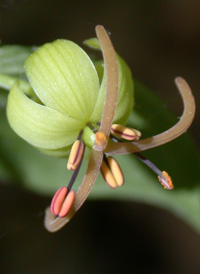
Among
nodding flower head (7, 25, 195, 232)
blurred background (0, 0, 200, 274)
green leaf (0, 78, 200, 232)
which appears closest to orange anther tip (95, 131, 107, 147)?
nodding flower head (7, 25, 195, 232)

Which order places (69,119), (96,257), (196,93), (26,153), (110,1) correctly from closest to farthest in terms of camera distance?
(69,119) < (26,153) < (110,1) < (196,93) < (96,257)

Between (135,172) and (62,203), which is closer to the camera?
Result: (62,203)

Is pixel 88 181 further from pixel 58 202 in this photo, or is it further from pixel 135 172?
pixel 135 172

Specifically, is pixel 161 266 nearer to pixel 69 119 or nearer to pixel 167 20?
pixel 167 20

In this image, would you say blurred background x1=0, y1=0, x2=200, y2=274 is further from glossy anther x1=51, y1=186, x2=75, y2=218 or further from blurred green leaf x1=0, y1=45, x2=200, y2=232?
glossy anther x1=51, y1=186, x2=75, y2=218

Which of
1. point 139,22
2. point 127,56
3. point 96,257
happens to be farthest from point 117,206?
point 139,22

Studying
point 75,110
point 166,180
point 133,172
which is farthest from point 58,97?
point 133,172
